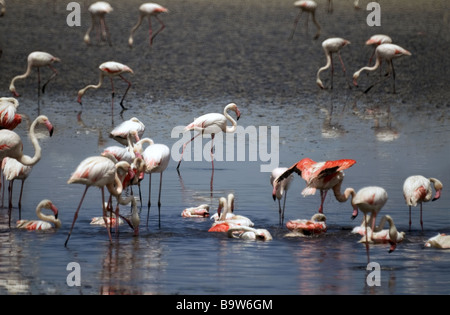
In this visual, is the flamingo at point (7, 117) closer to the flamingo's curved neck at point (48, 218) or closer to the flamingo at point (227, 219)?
the flamingo's curved neck at point (48, 218)

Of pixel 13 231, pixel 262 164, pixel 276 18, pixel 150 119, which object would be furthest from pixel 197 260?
pixel 276 18

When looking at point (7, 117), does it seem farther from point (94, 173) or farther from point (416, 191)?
point (416, 191)

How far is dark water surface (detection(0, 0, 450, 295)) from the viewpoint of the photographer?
289 inches

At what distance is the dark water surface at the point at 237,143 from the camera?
7.33 meters

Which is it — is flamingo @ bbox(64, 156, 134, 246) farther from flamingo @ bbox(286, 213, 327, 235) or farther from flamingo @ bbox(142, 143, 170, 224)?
flamingo @ bbox(286, 213, 327, 235)

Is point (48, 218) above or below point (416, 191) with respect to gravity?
below

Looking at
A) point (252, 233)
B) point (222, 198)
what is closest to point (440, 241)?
point (252, 233)

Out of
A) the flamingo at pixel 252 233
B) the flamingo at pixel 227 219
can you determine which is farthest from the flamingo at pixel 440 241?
the flamingo at pixel 227 219

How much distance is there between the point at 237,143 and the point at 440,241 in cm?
491

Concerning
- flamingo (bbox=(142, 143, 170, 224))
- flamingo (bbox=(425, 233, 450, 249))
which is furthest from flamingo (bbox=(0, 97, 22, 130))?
flamingo (bbox=(425, 233, 450, 249))

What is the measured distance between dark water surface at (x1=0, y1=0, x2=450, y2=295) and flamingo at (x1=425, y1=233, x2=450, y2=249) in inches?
3.4

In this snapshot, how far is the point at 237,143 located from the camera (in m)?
12.6

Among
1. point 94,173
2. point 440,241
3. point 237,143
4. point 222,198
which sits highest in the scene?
point 237,143
